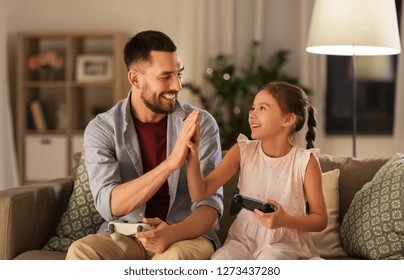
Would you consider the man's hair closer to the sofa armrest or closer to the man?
the man

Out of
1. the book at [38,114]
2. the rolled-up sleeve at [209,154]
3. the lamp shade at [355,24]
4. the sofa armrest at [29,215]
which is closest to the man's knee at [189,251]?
the rolled-up sleeve at [209,154]

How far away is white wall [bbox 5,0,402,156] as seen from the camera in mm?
5539

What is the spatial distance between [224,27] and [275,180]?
3717 mm

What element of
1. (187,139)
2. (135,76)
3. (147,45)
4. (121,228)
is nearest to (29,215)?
(121,228)

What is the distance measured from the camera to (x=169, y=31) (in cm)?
575

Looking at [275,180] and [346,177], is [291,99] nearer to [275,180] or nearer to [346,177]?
[275,180]

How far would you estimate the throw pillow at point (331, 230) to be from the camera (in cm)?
241

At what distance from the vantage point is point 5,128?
5.53 m

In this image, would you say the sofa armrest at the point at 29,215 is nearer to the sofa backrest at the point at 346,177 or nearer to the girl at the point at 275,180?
the sofa backrest at the point at 346,177

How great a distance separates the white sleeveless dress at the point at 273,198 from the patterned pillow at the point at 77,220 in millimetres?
670

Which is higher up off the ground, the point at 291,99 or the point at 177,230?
the point at 291,99

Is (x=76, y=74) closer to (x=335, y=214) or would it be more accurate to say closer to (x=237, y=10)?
(x=237, y=10)
